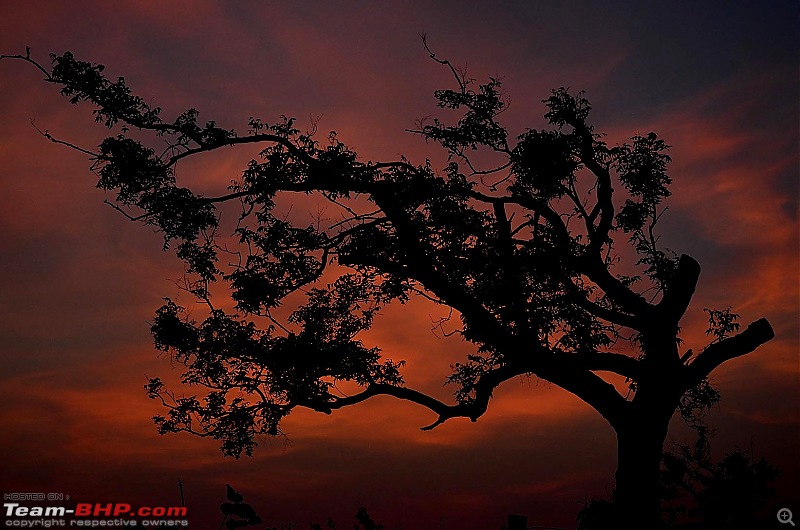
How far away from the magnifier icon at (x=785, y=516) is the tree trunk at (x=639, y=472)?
2670mm

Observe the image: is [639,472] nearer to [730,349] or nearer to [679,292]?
[730,349]

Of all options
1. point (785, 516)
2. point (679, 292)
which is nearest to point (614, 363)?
point (679, 292)

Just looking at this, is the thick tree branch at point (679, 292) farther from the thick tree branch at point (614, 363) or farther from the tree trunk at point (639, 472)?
the tree trunk at point (639, 472)

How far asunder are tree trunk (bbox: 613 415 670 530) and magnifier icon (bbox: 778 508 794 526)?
8.76ft

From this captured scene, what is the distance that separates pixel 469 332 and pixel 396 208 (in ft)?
11.0

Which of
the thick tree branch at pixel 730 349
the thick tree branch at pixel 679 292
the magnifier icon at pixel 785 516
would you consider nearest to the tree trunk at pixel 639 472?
the thick tree branch at pixel 730 349

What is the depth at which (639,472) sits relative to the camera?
16.8m

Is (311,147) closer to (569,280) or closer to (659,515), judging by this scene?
(569,280)

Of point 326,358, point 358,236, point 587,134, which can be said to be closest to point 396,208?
point 358,236

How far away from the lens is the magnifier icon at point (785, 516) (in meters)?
14.1

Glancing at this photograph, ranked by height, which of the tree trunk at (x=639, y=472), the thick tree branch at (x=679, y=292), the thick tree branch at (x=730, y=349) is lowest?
the tree trunk at (x=639, y=472)

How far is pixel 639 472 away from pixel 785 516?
3.04m

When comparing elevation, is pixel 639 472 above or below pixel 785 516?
above

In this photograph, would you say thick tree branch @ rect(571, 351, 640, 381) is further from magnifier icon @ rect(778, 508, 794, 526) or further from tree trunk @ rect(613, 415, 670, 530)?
magnifier icon @ rect(778, 508, 794, 526)
